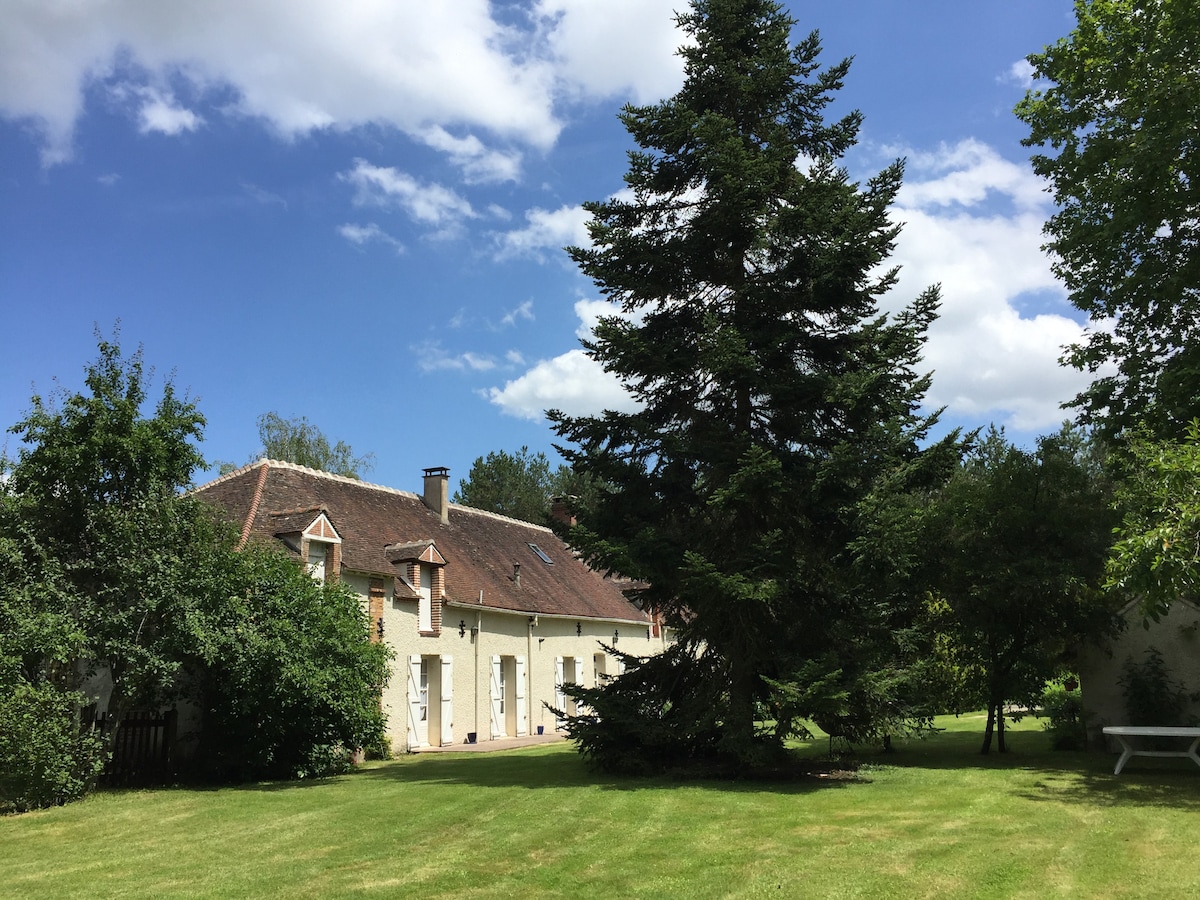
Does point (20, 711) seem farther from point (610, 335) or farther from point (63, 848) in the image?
point (610, 335)

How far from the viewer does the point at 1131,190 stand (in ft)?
48.7

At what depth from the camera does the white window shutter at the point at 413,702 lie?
20.8 m

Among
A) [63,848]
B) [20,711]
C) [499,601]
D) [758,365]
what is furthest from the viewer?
[499,601]

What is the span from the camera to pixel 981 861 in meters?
7.30

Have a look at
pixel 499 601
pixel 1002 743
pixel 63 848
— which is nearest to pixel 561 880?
pixel 63 848

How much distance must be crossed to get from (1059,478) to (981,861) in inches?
394

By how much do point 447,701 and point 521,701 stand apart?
142 inches

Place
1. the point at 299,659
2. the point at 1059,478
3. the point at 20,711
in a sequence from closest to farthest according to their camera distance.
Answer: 1. the point at 20,711
2. the point at 299,659
3. the point at 1059,478

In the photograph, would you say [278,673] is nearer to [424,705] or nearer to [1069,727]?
[424,705]

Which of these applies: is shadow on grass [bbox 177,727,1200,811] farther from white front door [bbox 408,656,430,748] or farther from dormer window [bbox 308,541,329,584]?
dormer window [bbox 308,541,329,584]

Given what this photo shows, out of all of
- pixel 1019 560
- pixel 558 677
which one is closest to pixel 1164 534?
pixel 1019 560

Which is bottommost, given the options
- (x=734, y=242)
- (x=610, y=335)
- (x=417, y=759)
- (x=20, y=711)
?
(x=417, y=759)

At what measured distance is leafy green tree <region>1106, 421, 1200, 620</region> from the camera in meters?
9.62

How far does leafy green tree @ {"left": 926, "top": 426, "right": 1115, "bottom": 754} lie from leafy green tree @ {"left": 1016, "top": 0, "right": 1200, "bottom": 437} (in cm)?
181
